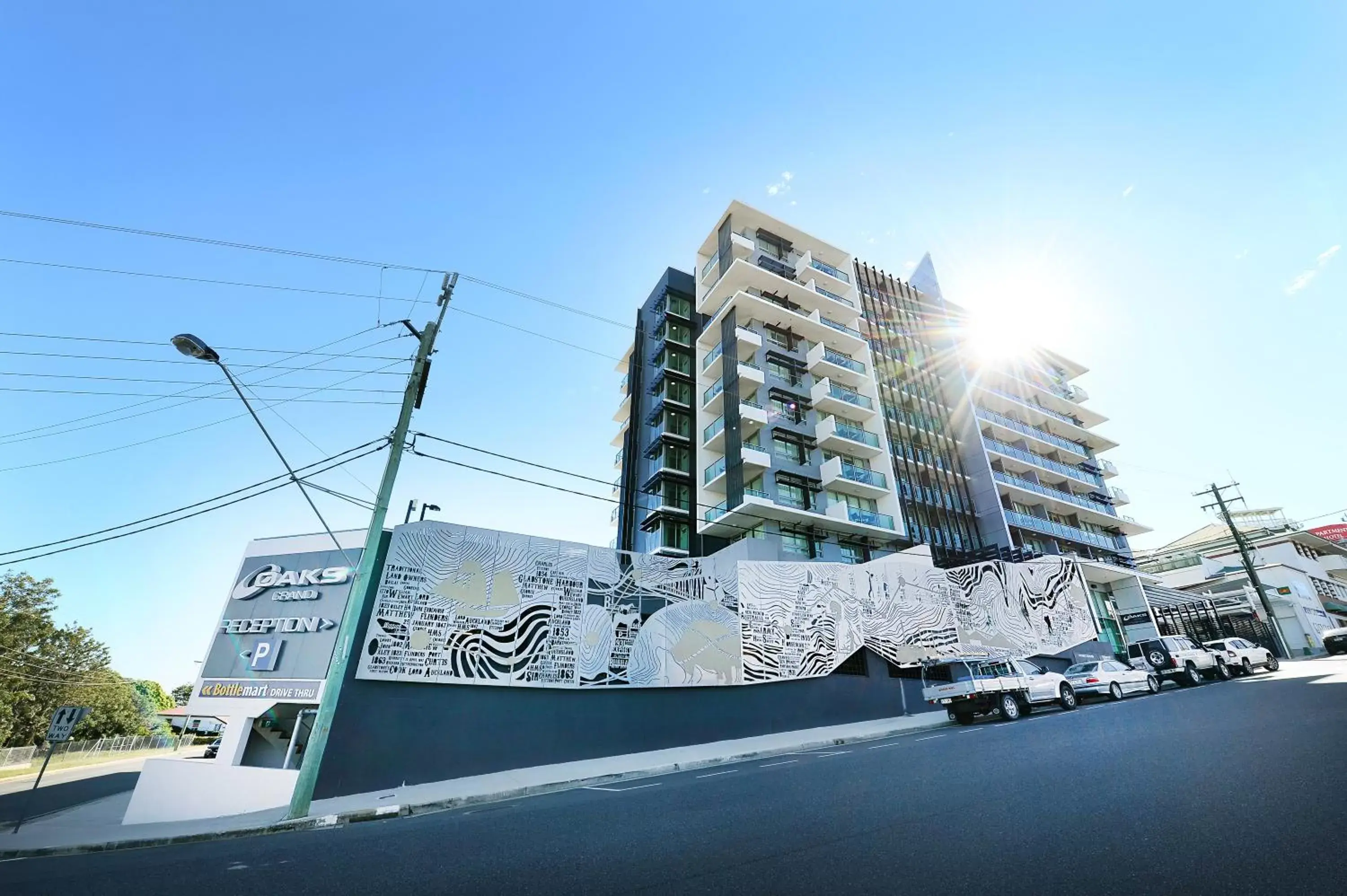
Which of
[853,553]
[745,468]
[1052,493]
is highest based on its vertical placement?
[1052,493]

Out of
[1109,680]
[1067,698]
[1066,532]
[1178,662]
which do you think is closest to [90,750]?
[1067,698]

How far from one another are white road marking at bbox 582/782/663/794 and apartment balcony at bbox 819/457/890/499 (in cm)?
2622

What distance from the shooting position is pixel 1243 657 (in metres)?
25.8

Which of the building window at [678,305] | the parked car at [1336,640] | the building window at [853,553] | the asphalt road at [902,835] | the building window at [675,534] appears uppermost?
the building window at [678,305]

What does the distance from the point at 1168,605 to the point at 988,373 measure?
23581mm

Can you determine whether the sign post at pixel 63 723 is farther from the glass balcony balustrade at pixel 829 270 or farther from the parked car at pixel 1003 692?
the glass balcony balustrade at pixel 829 270

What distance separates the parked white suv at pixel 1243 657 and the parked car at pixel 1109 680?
6233 millimetres

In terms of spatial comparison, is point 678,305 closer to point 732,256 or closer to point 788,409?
point 732,256

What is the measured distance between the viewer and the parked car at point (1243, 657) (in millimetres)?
25328

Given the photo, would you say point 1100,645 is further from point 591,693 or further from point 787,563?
point 591,693

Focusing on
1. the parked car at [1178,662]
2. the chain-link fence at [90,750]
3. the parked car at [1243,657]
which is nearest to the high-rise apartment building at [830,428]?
the parked car at [1243,657]

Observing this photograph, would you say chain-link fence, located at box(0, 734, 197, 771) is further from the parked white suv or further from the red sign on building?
the red sign on building

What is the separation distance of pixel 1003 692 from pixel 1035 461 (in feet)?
118

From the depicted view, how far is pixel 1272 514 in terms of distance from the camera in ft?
216
